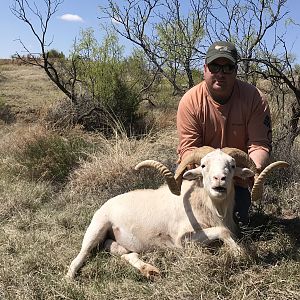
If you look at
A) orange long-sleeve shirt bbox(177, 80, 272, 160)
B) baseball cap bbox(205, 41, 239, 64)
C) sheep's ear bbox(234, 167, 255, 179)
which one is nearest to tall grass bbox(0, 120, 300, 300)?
sheep's ear bbox(234, 167, 255, 179)

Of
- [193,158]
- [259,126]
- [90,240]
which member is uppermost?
[259,126]

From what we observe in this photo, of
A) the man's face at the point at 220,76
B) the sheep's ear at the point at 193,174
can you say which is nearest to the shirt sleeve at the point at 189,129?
the man's face at the point at 220,76

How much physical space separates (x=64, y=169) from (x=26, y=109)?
835cm

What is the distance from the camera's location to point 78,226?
5.68m

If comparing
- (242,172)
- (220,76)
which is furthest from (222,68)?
(242,172)

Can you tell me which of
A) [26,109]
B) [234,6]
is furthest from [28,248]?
[26,109]

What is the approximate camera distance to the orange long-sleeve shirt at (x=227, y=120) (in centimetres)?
510

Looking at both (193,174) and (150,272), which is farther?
(193,174)

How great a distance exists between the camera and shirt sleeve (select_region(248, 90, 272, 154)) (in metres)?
5.00

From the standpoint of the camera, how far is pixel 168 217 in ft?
15.8

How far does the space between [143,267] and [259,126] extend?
6.44ft

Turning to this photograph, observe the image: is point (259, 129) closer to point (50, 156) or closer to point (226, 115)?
point (226, 115)

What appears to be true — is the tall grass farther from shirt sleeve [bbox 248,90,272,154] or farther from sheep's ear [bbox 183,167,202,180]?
shirt sleeve [bbox 248,90,272,154]

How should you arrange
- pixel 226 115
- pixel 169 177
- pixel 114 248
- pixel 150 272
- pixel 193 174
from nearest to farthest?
pixel 150 272 < pixel 169 177 < pixel 193 174 < pixel 114 248 < pixel 226 115
